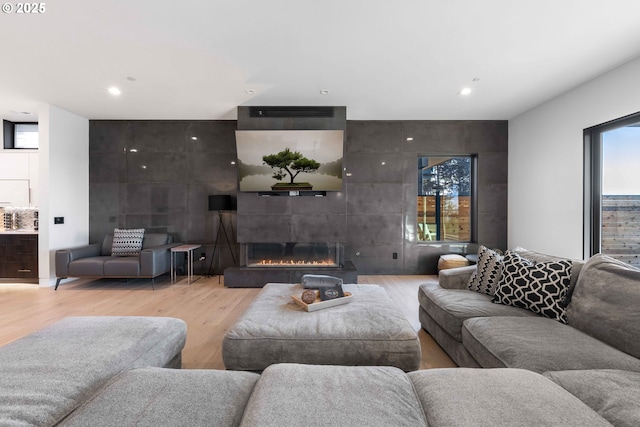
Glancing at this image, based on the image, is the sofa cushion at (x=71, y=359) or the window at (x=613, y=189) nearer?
the sofa cushion at (x=71, y=359)

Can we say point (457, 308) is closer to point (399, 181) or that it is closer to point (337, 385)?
point (337, 385)

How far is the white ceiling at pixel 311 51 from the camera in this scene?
227 cm

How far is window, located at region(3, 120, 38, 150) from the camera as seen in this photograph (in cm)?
496

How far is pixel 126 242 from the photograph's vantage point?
15.1 feet

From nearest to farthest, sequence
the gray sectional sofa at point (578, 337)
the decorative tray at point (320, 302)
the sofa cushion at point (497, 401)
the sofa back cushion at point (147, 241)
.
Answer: the sofa cushion at point (497, 401), the gray sectional sofa at point (578, 337), the decorative tray at point (320, 302), the sofa back cushion at point (147, 241)

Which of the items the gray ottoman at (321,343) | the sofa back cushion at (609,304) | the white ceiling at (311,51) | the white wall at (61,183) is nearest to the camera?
Result: the sofa back cushion at (609,304)

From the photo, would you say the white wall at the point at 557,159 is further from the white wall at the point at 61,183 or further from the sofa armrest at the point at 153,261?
the white wall at the point at 61,183

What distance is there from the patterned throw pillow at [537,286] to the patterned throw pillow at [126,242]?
492 centimetres

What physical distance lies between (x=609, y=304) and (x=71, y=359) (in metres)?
2.72

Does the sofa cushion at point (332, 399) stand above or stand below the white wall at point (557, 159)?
below

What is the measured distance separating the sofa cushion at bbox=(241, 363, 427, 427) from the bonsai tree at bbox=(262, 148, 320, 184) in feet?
11.5

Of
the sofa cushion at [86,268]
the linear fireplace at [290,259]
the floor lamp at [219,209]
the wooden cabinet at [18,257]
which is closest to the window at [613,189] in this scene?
the linear fireplace at [290,259]

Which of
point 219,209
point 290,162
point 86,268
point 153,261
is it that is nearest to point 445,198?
point 290,162

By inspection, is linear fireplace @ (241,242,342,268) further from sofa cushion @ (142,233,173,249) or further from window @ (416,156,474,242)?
window @ (416,156,474,242)
